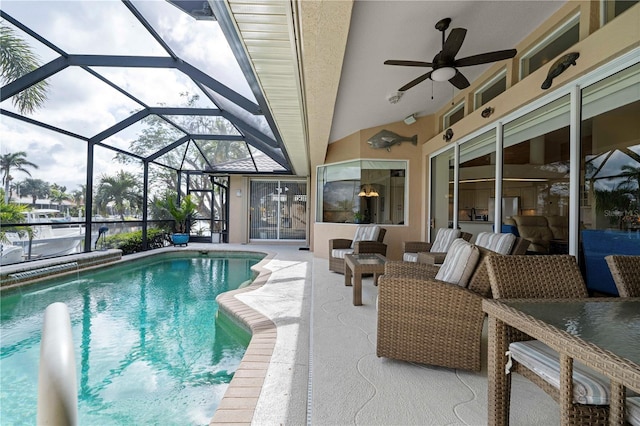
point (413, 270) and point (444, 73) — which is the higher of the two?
point (444, 73)

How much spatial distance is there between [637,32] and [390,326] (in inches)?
118

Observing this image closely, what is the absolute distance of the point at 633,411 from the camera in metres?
1.05

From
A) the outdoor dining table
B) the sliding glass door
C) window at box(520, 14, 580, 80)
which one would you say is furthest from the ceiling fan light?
the sliding glass door

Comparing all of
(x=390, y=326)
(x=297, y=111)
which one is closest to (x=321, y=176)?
(x=297, y=111)

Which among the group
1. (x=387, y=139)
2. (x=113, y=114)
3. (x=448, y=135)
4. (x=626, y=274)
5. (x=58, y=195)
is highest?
(x=113, y=114)

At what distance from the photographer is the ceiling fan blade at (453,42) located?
295 centimetres

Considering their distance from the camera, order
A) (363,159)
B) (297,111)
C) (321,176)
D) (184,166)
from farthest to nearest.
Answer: (184,166)
(321,176)
(363,159)
(297,111)

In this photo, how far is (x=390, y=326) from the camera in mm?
2297

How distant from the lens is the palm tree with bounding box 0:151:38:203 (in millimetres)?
5508

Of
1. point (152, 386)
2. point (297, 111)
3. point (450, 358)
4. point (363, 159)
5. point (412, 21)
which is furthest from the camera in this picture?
point (363, 159)

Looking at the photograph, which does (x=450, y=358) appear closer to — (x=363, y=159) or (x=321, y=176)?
(x=363, y=159)

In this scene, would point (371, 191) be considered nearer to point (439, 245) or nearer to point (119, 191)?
point (439, 245)

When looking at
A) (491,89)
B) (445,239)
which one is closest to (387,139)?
(491,89)

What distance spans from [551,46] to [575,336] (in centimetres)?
389
